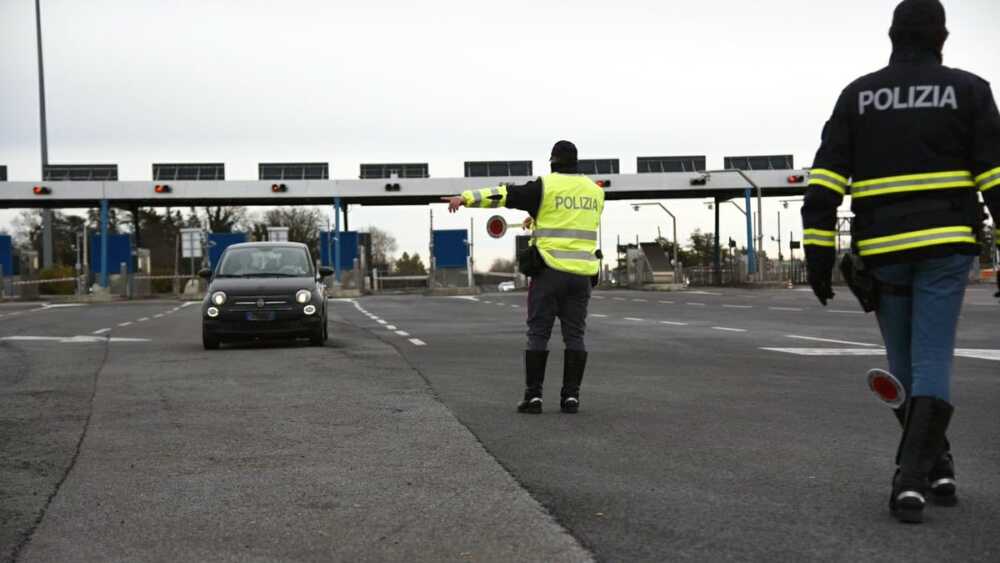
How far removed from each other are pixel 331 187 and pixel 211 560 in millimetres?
53337

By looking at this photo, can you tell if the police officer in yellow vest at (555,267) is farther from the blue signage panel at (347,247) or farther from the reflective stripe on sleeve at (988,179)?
the blue signage panel at (347,247)

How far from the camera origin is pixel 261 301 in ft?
47.0

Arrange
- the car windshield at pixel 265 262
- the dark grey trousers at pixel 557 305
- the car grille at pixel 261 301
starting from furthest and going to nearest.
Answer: the car windshield at pixel 265 262, the car grille at pixel 261 301, the dark grey trousers at pixel 557 305

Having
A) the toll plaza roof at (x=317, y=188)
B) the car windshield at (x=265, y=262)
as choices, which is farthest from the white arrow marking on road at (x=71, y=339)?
the toll plaza roof at (x=317, y=188)

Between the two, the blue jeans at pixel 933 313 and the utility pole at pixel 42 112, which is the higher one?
the utility pole at pixel 42 112

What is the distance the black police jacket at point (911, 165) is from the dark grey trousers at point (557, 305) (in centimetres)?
295

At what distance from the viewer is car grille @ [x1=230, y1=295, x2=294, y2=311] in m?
14.2

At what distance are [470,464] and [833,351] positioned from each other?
778 cm

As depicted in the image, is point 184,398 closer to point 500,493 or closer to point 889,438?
point 500,493

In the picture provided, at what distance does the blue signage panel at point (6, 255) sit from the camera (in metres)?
52.9

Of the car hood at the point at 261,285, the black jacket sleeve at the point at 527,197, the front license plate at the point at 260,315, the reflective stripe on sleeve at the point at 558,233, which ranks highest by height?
the black jacket sleeve at the point at 527,197

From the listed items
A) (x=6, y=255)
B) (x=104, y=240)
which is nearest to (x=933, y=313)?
(x=6, y=255)


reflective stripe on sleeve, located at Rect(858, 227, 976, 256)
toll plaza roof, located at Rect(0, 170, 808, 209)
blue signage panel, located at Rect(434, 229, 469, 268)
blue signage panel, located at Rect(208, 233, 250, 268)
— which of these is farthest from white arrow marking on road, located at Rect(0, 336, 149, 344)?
blue signage panel, located at Rect(208, 233, 250, 268)

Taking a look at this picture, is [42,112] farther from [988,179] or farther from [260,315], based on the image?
[988,179]
